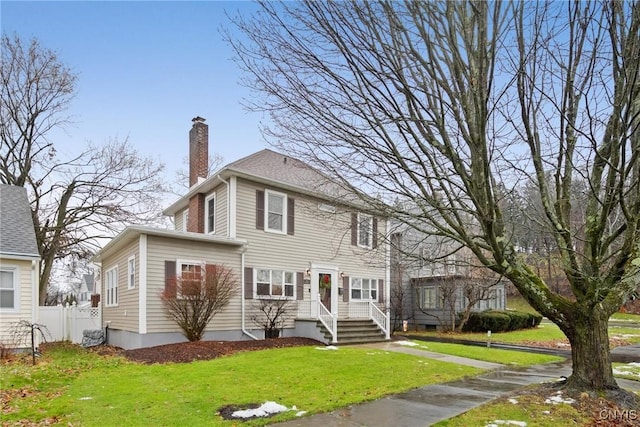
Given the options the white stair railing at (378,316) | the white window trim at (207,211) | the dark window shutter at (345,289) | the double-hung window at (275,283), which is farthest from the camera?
the dark window shutter at (345,289)

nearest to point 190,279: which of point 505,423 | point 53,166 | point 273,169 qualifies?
point 273,169

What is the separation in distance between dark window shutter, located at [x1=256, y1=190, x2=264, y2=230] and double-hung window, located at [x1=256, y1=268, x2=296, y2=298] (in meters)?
1.54

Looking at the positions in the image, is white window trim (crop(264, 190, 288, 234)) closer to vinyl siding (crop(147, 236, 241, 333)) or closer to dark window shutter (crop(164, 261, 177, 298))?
vinyl siding (crop(147, 236, 241, 333))

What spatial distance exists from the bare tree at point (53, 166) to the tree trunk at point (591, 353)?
846 inches

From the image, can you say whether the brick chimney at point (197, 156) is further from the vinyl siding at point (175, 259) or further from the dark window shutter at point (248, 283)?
the dark window shutter at point (248, 283)

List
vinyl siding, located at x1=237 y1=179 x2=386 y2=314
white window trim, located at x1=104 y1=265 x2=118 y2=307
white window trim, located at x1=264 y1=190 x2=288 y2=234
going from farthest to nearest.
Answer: white window trim, located at x1=104 y1=265 x2=118 y2=307, white window trim, located at x1=264 y1=190 x2=288 y2=234, vinyl siding, located at x1=237 y1=179 x2=386 y2=314

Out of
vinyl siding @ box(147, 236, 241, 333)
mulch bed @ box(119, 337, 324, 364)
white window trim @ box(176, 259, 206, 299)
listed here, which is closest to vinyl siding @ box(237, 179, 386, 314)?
vinyl siding @ box(147, 236, 241, 333)

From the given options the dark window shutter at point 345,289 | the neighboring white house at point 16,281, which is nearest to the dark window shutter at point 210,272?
the neighboring white house at point 16,281

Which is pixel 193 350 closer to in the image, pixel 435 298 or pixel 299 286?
pixel 299 286

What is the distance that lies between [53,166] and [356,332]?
17.1m

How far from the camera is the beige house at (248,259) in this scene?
13.0 m

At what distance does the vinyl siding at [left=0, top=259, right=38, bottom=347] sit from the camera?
40.4 feet

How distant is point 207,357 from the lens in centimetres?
1074

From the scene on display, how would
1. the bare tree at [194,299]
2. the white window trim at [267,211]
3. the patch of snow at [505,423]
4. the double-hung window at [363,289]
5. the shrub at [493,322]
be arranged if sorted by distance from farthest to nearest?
1. the shrub at [493,322]
2. the double-hung window at [363,289]
3. the white window trim at [267,211]
4. the bare tree at [194,299]
5. the patch of snow at [505,423]
